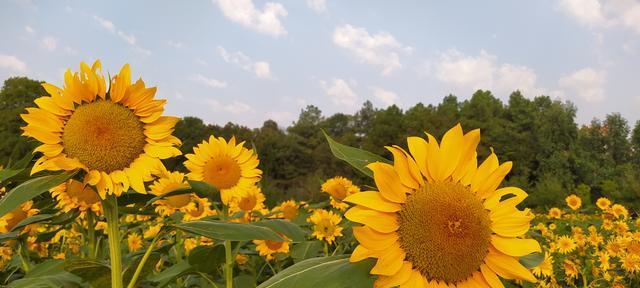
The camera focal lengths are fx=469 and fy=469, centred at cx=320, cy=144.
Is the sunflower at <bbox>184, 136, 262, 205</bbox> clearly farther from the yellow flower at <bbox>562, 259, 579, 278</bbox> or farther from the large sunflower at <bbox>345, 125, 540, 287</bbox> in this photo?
the yellow flower at <bbox>562, 259, 579, 278</bbox>

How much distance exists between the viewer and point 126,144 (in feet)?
5.65

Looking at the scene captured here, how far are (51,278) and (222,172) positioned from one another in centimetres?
144

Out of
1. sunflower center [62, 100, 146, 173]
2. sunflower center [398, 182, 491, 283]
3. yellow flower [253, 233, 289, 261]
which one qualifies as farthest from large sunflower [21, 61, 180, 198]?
yellow flower [253, 233, 289, 261]

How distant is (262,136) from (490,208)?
152ft

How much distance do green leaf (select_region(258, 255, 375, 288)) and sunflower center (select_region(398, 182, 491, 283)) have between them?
0.44 ft

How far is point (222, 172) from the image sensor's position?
310 cm

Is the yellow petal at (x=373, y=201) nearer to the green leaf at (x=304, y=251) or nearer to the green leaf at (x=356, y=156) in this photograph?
the green leaf at (x=356, y=156)

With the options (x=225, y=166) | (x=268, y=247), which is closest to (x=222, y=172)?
(x=225, y=166)

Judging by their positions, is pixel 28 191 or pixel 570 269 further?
pixel 570 269

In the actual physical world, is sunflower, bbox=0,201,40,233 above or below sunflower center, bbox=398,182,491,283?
below

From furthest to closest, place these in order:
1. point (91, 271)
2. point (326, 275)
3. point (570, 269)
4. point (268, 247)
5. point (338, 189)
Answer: point (338, 189) → point (570, 269) → point (268, 247) → point (91, 271) → point (326, 275)

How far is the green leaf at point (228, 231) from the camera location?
1570 millimetres

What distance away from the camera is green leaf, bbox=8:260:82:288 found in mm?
1673

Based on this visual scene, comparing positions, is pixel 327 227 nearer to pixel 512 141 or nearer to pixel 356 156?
pixel 356 156
